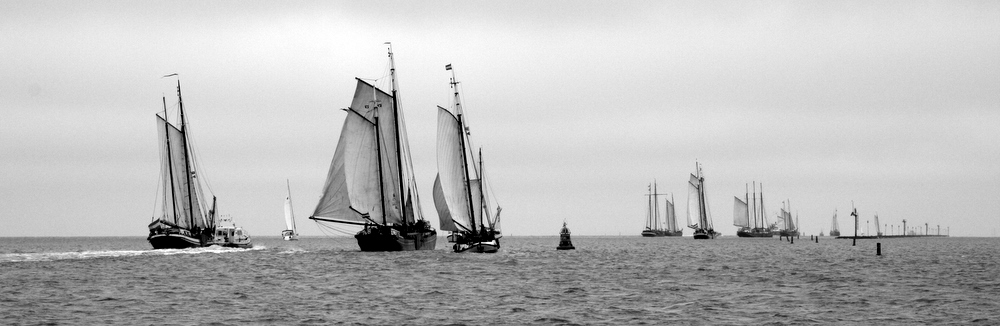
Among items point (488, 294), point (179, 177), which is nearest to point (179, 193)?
point (179, 177)

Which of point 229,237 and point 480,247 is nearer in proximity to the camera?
point 480,247

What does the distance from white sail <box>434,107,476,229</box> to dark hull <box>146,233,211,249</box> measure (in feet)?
97.3

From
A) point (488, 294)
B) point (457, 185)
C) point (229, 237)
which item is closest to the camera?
point (488, 294)

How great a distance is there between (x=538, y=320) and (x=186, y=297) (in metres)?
18.4

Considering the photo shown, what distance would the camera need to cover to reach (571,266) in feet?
268

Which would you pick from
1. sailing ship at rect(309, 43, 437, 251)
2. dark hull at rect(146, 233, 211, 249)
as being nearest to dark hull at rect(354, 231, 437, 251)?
sailing ship at rect(309, 43, 437, 251)

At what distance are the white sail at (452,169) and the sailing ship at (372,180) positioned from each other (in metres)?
4.79

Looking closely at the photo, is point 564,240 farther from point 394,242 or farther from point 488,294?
point 488,294

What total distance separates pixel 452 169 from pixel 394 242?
8.10 metres

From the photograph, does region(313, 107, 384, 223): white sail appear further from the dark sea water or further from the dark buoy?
the dark buoy

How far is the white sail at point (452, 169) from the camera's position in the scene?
318ft

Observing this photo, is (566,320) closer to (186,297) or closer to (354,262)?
(186,297)

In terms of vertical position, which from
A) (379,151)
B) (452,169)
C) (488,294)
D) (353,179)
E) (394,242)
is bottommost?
(488,294)

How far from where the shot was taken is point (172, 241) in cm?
11081
